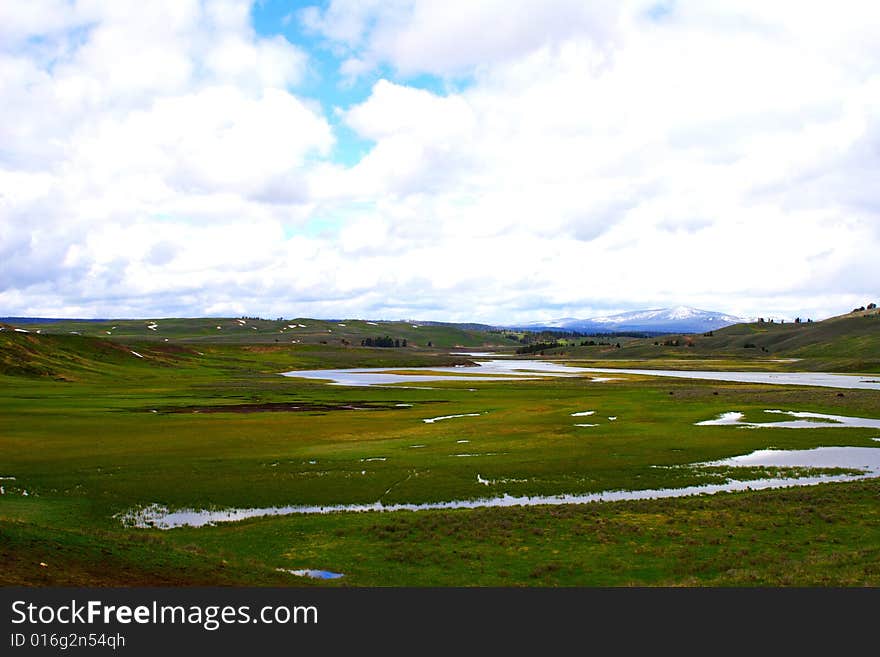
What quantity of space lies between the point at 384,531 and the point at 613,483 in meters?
17.2

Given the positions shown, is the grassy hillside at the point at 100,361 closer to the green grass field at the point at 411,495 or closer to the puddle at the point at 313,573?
the green grass field at the point at 411,495

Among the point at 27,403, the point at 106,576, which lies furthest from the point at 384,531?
the point at 27,403

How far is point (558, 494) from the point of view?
35938 millimetres

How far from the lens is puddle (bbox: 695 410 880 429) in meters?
62.1

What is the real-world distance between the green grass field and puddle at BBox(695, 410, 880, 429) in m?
3.42

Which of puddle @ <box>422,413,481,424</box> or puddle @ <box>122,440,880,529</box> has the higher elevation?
puddle @ <box>122,440,880,529</box>

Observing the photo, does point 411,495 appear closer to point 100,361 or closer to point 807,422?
point 807,422

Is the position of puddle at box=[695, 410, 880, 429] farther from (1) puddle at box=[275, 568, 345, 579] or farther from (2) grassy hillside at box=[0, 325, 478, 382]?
(2) grassy hillside at box=[0, 325, 478, 382]

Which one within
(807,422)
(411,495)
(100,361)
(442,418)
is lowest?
(807,422)

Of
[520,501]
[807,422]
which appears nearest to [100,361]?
[520,501]

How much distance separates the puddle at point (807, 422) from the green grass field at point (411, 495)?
342 cm

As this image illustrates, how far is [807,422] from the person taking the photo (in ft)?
214

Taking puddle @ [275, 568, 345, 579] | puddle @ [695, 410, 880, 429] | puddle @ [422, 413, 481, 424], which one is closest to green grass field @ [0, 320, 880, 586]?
puddle @ [275, 568, 345, 579]

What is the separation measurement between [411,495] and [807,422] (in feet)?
167
